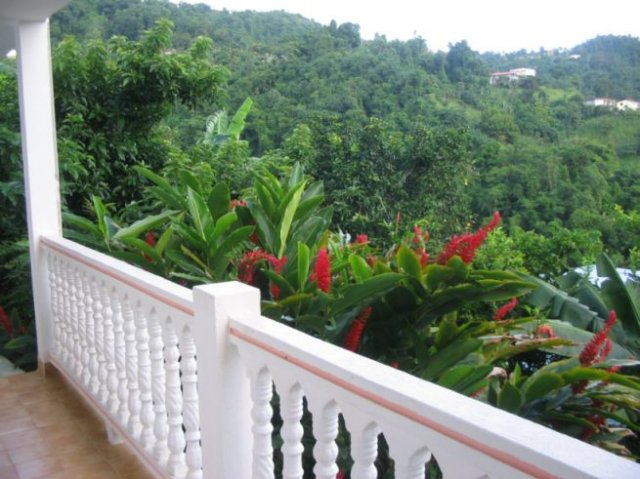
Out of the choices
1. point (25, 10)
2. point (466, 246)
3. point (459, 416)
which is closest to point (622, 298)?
point (466, 246)

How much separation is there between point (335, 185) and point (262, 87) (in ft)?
11.1

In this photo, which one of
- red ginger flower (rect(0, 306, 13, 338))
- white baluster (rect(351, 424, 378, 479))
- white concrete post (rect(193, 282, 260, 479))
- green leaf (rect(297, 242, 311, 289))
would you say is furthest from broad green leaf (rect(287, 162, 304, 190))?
red ginger flower (rect(0, 306, 13, 338))

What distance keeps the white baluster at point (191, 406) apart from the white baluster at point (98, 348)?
798 mm

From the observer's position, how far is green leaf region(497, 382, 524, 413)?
1594 millimetres

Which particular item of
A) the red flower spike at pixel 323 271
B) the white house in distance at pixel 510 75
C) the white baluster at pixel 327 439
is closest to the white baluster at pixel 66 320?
the red flower spike at pixel 323 271

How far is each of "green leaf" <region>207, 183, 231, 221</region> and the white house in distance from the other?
1045 cm

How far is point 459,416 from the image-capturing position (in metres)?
0.88

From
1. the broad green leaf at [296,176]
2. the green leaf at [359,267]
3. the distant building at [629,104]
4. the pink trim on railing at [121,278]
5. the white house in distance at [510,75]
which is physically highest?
the white house in distance at [510,75]

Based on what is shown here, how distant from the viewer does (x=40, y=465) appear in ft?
7.65

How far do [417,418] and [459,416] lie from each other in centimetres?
8

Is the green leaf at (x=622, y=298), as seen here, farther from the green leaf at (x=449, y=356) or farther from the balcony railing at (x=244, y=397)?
the balcony railing at (x=244, y=397)

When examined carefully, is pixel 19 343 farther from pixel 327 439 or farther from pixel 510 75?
pixel 510 75

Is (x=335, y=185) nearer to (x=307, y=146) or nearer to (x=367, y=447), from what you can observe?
(x=307, y=146)

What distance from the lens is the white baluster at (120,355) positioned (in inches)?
87.4
